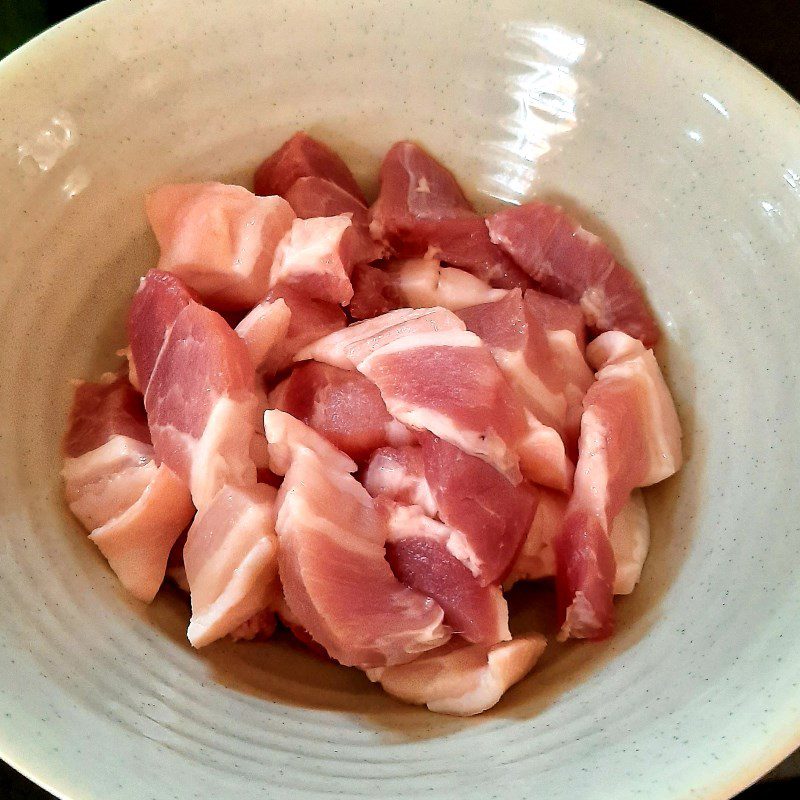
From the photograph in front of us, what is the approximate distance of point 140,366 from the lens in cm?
149

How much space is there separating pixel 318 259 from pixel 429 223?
0.89 ft

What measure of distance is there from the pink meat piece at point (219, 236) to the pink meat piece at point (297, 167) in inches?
4.0

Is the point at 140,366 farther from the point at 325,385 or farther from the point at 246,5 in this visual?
the point at 246,5

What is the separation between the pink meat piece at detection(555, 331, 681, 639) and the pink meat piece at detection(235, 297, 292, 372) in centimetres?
58

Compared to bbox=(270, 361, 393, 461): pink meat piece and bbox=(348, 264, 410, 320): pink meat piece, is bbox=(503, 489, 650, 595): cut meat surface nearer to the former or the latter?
bbox=(270, 361, 393, 461): pink meat piece

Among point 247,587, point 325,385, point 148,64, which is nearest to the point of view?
point 247,587

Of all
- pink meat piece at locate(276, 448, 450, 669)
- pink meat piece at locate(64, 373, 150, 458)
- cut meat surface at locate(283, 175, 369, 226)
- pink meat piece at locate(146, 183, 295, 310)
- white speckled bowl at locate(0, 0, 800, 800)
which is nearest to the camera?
white speckled bowl at locate(0, 0, 800, 800)

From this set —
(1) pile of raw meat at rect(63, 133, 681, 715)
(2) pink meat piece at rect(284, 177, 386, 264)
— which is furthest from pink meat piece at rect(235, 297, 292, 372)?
(2) pink meat piece at rect(284, 177, 386, 264)

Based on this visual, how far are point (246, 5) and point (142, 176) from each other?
0.41 m

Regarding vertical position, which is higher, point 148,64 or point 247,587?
point 148,64

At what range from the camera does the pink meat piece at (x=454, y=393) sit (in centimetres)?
131

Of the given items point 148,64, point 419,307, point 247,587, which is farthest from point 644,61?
point 247,587

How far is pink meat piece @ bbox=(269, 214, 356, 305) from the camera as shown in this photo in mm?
1538

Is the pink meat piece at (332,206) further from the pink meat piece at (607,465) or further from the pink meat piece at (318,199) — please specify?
the pink meat piece at (607,465)
